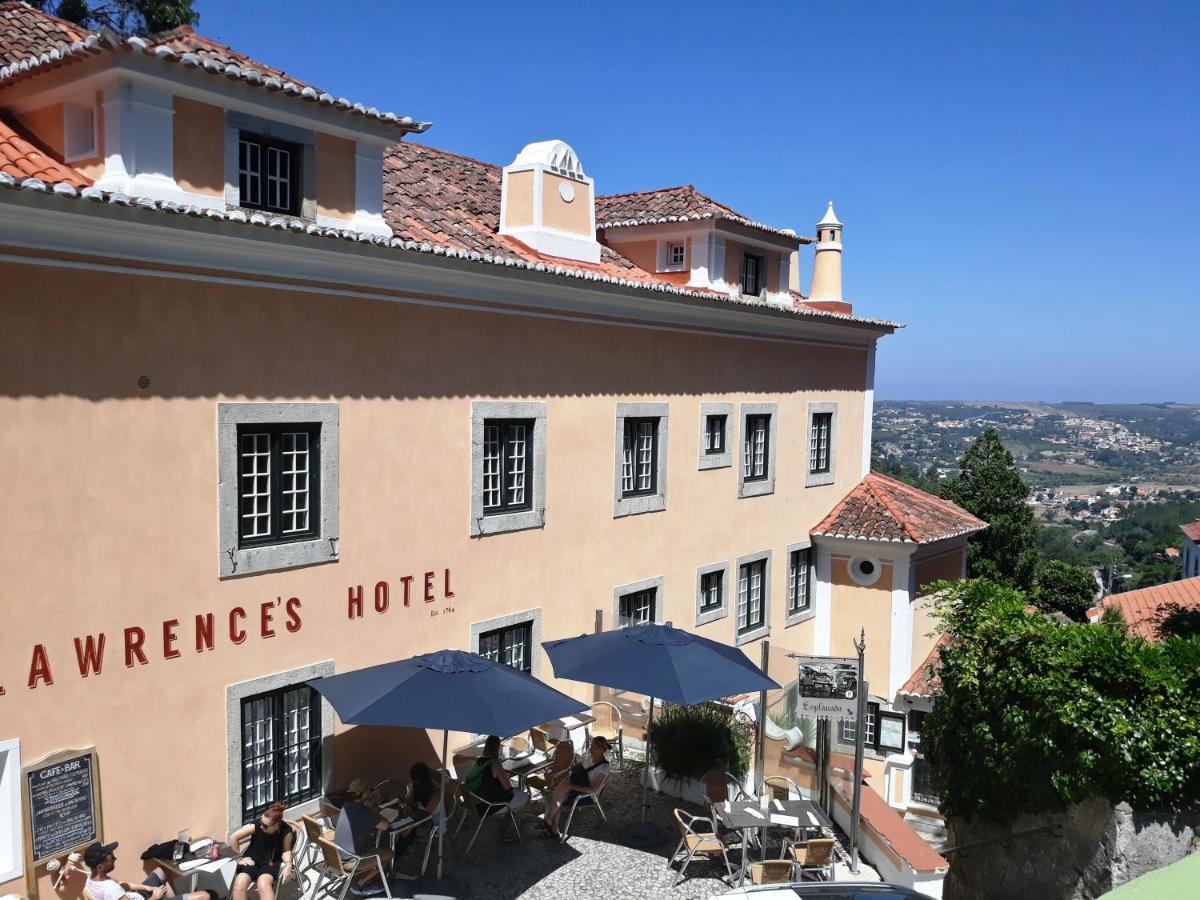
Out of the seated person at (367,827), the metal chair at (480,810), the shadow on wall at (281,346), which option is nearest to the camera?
the shadow on wall at (281,346)

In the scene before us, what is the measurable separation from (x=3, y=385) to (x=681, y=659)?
23.9ft

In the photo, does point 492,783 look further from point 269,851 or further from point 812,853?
point 812,853

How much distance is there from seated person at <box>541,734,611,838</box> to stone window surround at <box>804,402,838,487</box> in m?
10.8

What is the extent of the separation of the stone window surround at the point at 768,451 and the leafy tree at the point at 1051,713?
6.39 metres

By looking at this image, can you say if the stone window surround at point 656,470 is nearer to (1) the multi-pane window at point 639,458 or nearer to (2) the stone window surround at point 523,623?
(1) the multi-pane window at point 639,458

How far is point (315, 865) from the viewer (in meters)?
10.4

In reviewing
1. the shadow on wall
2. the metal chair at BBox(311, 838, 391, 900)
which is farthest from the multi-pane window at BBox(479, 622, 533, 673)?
the metal chair at BBox(311, 838, 391, 900)

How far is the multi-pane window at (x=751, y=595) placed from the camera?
1962 cm

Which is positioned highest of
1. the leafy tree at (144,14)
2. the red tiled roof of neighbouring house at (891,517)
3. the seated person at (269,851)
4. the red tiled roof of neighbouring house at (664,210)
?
the leafy tree at (144,14)

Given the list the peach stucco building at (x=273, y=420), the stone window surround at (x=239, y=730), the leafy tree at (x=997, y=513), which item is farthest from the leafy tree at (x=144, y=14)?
the leafy tree at (x=997, y=513)

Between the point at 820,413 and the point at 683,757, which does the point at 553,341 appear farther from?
the point at 820,413

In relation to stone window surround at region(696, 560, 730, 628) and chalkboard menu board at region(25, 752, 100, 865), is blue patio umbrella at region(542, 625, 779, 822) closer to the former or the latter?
chalkboard menu board at region(25, 752, 100, 865)

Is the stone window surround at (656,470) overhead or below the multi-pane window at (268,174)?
below

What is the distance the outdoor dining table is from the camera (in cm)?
1056
